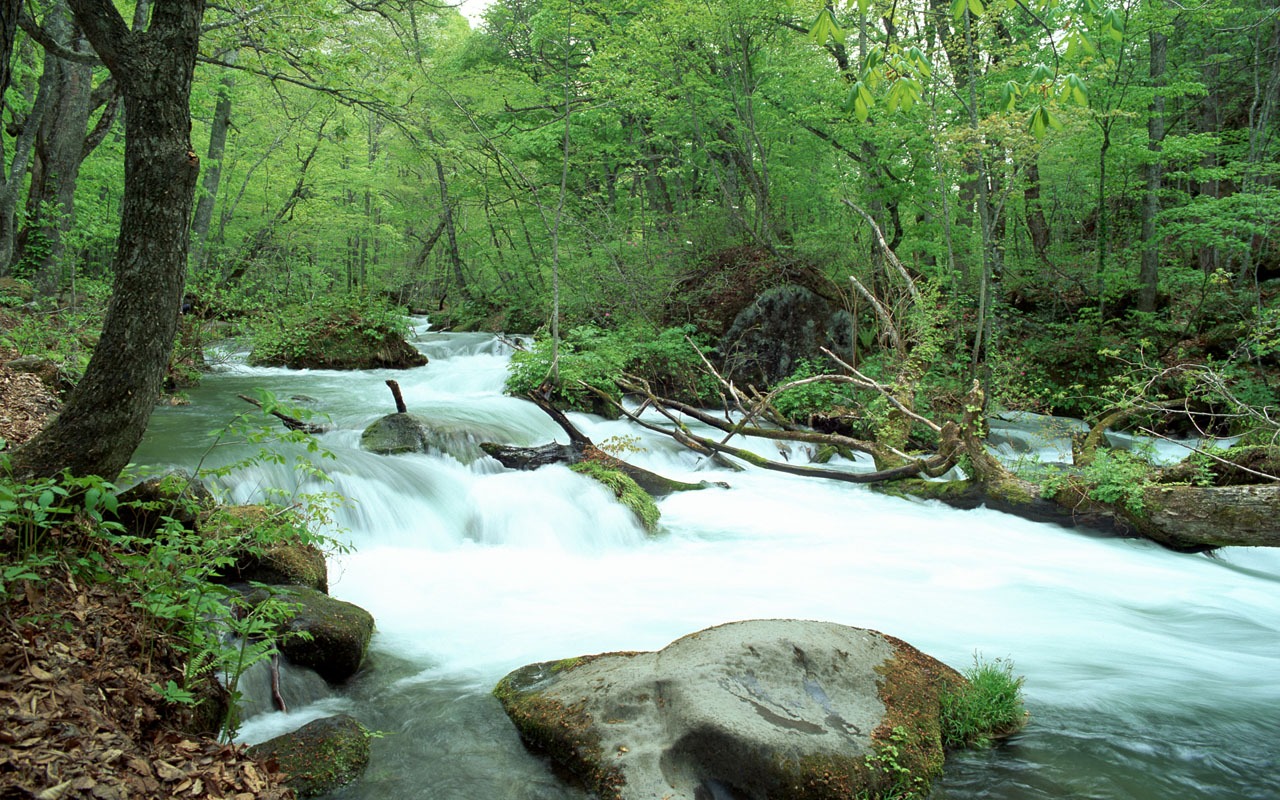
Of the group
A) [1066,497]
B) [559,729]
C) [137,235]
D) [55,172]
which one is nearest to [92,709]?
[559,729]

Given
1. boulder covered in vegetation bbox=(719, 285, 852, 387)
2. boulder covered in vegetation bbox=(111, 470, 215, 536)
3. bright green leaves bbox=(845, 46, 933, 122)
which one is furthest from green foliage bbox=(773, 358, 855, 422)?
bright green leaves bbox=(845, 46, 933, 122)

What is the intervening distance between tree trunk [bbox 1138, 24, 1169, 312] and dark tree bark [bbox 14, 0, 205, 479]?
49.5 ft

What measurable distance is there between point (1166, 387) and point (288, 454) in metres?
14.2

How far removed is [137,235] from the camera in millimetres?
3498

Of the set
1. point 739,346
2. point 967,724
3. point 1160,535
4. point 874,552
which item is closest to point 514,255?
point 739,346

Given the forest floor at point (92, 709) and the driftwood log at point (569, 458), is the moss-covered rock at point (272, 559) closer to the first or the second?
the forest floor at point (92, 709)

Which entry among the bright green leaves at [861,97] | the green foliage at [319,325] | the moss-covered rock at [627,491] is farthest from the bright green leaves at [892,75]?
the green foliage at [319,325]

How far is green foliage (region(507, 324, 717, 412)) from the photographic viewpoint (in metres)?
12.3

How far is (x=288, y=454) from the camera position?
25.6 ft

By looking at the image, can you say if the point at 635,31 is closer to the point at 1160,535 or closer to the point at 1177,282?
the point at 1177,282

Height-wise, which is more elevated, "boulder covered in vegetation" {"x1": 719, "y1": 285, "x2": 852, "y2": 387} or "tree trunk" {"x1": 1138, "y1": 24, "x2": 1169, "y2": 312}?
"tree trunk" {"x1": 1138, "y1": 24, "x2": 1169, "y2": 312}

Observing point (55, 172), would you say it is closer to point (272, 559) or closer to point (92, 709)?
point (272, 559)

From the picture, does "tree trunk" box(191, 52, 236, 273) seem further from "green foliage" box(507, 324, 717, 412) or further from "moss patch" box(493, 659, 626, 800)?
"moss patch" box(493, 659, 626, 800)

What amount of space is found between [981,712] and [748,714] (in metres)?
1.54
